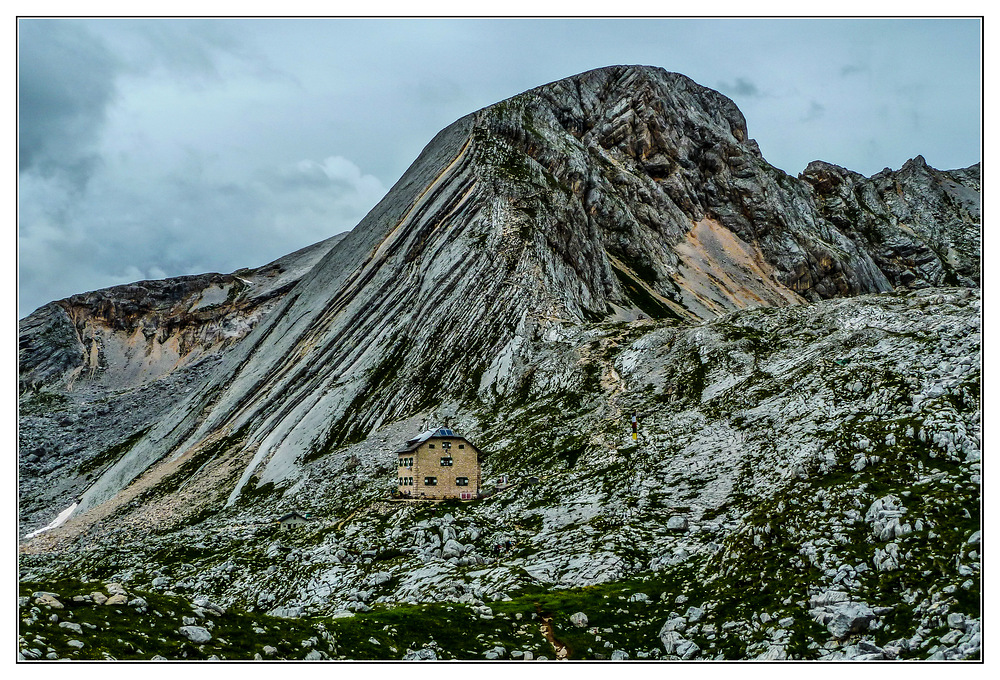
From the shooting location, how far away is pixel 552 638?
1631 inches

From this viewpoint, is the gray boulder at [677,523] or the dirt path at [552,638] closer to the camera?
the dirt path at [552,638]

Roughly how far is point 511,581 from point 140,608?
22069 millimetres

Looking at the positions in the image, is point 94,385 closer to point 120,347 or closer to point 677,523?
point 120,347

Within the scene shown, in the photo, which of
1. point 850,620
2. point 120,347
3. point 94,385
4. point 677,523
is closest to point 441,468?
point 677,523

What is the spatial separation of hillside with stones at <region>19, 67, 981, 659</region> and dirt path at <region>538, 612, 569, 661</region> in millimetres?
210

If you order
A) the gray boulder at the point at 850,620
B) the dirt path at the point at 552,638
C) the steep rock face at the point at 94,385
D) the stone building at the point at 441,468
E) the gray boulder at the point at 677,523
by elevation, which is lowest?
the dirt path at the point at 552,638

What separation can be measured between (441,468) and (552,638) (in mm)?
28685

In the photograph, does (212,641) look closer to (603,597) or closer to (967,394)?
(603,597)

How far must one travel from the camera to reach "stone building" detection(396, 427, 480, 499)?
224ft

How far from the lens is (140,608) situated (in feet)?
116

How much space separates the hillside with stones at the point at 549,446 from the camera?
1599 inches

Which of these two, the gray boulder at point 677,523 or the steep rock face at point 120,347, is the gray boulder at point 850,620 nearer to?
the gray boulder at point 677,523

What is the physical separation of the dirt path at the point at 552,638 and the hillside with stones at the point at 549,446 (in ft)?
0.69

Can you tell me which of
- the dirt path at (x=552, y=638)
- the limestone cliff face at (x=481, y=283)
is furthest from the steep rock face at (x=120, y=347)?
the dirt path at (x=552, y=638)
